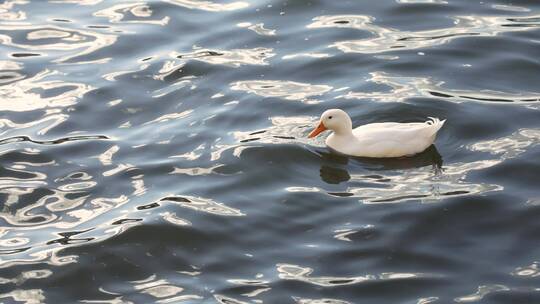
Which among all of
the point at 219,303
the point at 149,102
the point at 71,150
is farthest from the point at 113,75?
the point at 219,303

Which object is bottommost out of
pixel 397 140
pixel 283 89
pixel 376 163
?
pixel 376 163

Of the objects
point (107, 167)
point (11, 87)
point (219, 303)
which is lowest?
point (219, 303)

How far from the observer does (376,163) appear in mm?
12641

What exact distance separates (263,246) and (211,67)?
14.5 ft

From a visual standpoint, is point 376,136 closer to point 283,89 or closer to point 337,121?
point 337,121

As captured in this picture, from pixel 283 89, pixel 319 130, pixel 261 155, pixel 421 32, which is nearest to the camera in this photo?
pixel 261 155

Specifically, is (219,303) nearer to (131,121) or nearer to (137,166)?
(137,166)

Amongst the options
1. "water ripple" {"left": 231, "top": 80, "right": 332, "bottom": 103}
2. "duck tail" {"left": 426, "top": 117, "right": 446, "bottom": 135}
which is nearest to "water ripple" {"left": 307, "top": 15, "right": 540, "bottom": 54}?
"water ripple" {"left": 231, "top": 80, "right": 332, "bottom": 103}

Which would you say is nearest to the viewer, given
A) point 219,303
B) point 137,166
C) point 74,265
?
point 219,303

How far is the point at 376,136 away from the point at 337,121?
1.58ft

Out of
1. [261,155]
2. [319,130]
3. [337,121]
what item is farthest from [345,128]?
[261,155]

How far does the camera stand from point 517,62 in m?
14.5

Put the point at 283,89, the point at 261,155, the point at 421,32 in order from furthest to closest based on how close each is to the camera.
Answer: the point at 421,32
the point at 283,89
the point at 261,155

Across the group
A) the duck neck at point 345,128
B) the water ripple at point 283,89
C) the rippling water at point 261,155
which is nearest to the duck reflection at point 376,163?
the rippling water at point 261,155
